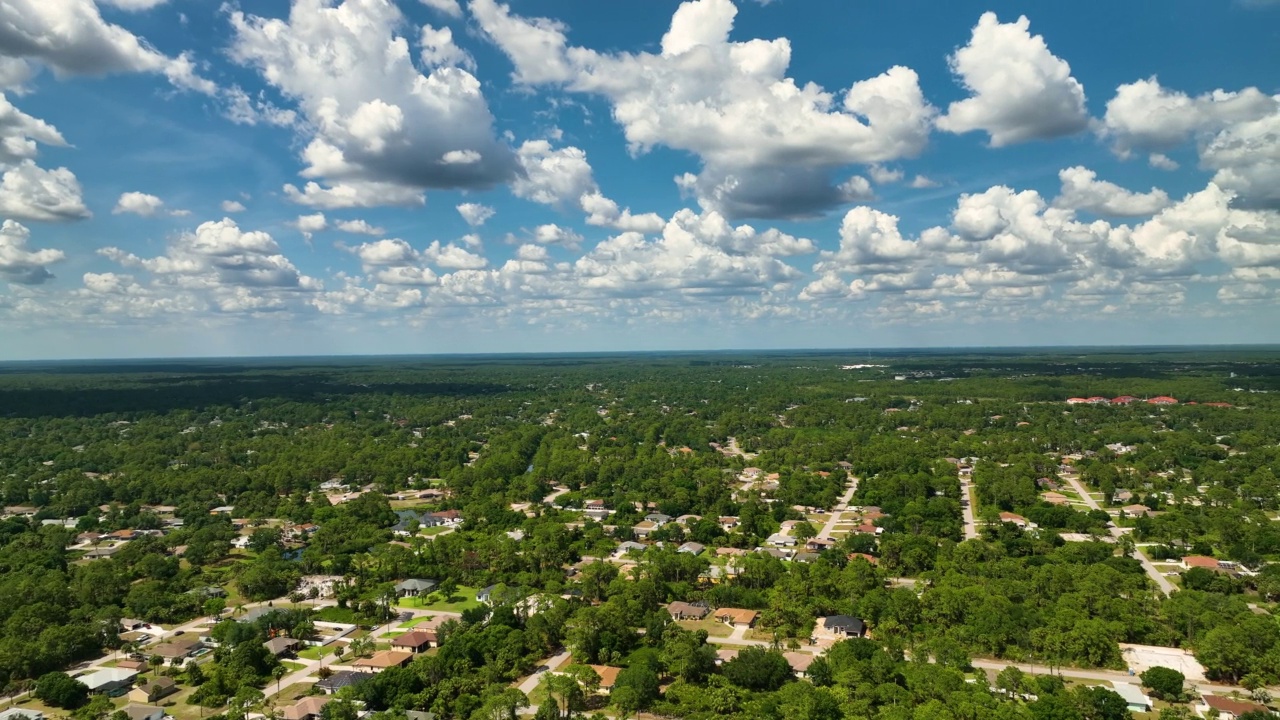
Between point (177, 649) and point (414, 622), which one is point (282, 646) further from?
point (414, 622)

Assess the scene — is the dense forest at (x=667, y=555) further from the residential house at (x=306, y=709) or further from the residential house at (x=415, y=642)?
the residential house at (x=306, y=709)

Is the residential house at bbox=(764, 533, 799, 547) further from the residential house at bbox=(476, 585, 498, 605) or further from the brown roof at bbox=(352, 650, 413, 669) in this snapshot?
the brown roof at bbox=(352, 650, 413, 669)

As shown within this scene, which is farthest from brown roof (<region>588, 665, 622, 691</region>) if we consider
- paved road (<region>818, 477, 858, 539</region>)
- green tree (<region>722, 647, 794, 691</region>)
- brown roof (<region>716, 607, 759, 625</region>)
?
paved road (<region>818, 477, 858, 539</region>)

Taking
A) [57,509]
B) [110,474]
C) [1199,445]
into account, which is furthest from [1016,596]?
[110,474]

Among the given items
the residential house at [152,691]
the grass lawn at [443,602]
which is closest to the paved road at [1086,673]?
the grass lawn at [443,602]

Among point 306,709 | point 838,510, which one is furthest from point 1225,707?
point 838,510

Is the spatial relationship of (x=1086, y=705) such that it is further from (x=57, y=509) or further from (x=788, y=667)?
(x=57, y=509)
